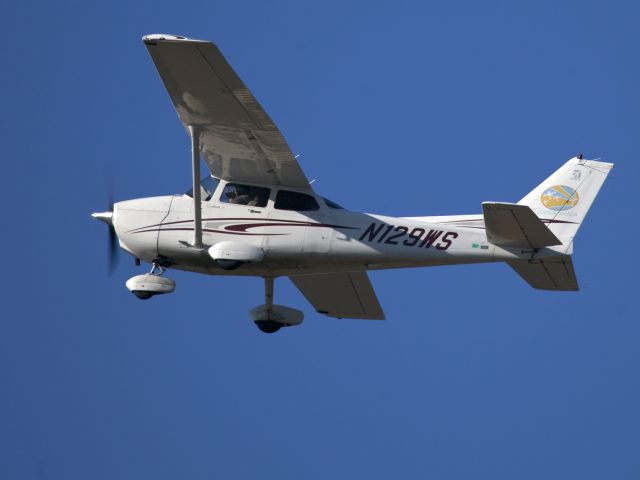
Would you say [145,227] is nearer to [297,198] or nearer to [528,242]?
[297,198]

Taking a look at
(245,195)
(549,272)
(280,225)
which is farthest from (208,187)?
(549,272)

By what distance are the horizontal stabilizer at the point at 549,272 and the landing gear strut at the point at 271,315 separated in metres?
3.97

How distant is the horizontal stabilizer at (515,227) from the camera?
1992 centimetres

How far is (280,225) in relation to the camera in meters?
21.3

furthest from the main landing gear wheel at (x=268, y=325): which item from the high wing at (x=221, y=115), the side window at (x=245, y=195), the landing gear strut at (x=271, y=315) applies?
the high wing at (x=221, y=115)

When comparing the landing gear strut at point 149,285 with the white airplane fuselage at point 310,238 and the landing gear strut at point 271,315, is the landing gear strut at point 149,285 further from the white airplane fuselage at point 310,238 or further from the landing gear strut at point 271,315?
the landing gear strut at point 271,315

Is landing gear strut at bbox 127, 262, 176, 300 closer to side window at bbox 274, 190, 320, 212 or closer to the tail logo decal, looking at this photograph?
side window at bbox 274, 190, 320, 212

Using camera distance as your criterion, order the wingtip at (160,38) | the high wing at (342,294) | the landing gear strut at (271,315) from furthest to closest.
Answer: the high wing at (342,294)
the landing gear strut at (271,315)
the wingtip at (160,38)

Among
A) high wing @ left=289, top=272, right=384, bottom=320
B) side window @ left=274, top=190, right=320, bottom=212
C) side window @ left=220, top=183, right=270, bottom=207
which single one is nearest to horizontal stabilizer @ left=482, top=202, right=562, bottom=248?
side window @ left=274, top=190, right=320, bottom=212

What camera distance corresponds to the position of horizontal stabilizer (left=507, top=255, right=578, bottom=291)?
20.9 m

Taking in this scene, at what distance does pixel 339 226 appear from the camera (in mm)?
21281

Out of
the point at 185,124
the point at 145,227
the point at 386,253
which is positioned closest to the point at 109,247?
the point at 145,227

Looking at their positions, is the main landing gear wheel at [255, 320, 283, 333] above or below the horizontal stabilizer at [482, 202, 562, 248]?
below

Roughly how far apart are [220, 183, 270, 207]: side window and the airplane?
0.01m
